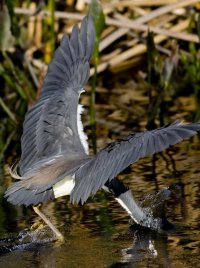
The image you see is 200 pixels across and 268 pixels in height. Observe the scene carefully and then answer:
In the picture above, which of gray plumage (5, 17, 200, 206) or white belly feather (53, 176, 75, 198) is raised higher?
gray plumage (5, 17, 200, 206)

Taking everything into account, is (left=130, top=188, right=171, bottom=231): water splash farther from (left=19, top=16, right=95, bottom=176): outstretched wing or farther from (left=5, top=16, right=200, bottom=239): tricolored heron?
(left=19, top=16, right=95, bottom=176): outstretched wing

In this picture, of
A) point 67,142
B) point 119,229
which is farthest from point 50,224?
point 67,142

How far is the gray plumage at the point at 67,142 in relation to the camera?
177 inches

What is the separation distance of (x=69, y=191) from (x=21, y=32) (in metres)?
4.17

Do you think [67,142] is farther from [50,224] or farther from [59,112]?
[50,224]

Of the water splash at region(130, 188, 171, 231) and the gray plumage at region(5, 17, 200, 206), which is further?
the water splash at region(130, 188, 171, 231)

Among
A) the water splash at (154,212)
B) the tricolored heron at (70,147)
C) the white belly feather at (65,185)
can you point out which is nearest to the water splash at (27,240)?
the tricolored heron at (70,147)

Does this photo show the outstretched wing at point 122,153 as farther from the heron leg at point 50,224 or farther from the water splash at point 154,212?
the water splash at point 154,212

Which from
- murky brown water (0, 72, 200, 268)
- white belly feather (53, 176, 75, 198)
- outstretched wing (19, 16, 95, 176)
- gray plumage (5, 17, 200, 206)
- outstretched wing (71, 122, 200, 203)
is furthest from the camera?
outstretched wing (19, 16, 95, 176)

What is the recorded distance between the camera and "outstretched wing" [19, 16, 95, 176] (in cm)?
541

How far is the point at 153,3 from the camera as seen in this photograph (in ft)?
30.3

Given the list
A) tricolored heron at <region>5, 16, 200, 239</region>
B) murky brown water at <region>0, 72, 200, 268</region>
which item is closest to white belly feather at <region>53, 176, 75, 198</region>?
tricolored heron at <region>5, 16, 200, 239</region>

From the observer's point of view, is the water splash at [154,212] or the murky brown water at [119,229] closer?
the murky brown water at [119,229]

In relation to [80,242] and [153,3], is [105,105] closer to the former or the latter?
[153,3]
